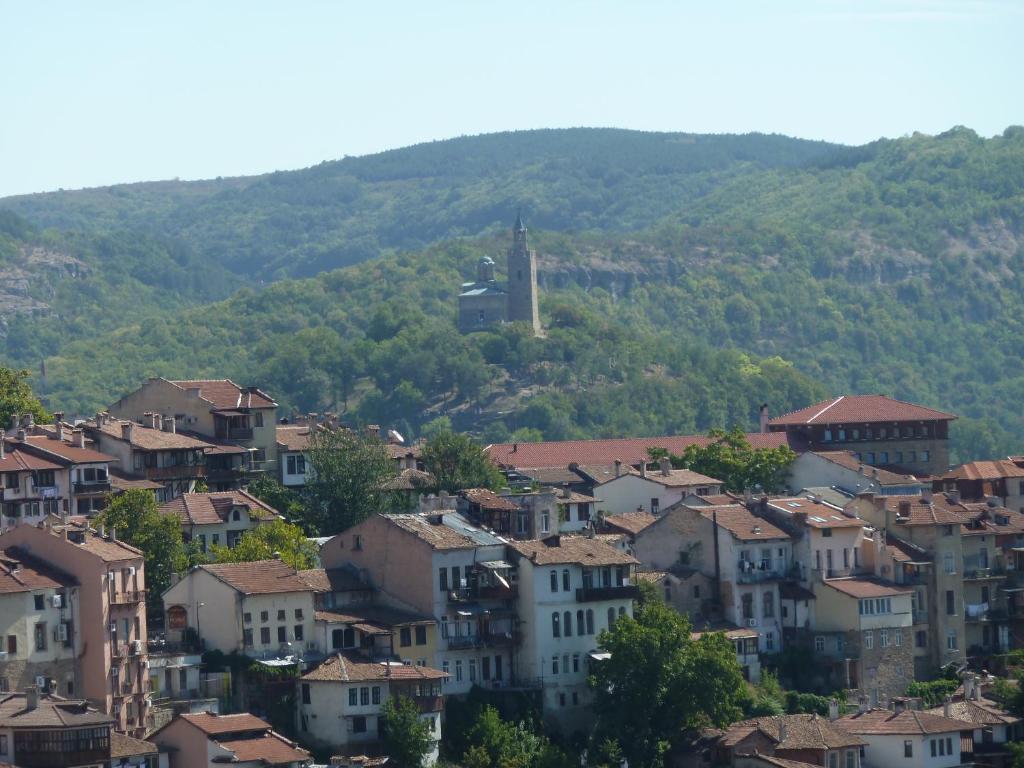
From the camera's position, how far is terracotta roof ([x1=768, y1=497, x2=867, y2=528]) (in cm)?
10206

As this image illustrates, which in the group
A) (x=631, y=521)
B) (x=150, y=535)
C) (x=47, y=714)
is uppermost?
(x=631, y=521)

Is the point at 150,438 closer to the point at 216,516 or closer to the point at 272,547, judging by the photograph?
the point at 216,516

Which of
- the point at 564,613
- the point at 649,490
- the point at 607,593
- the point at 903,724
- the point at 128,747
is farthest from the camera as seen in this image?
the point at 649,490

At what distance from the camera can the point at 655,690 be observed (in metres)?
89.4

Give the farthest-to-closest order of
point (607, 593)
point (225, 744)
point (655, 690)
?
point (607, 593)
point (655, 690)
point (225, 744)

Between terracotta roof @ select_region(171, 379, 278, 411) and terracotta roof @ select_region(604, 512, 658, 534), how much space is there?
16552 mm

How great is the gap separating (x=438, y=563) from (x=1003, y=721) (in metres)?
19.5

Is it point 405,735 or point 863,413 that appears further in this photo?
point 863,413

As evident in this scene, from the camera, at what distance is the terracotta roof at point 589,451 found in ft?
433

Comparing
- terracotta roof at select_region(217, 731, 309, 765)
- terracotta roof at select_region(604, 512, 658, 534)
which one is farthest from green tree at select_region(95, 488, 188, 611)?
terracotta roof at select_region(604, 512, 658, 534)

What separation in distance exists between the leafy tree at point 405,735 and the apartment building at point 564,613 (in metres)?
7.69

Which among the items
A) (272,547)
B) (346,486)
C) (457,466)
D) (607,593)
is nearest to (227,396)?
(457,466)

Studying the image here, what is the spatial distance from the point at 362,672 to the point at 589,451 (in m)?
52.1

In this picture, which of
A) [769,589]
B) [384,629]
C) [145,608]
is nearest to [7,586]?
[145,608]
